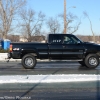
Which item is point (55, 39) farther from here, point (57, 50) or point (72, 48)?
point (72, 48)

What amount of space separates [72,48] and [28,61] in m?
2.58

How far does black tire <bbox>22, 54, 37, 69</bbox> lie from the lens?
14352 millimetres

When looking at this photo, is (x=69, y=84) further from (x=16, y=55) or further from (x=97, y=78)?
(x=16, y=55)

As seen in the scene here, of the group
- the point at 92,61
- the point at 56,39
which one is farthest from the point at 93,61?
the point at 56,39

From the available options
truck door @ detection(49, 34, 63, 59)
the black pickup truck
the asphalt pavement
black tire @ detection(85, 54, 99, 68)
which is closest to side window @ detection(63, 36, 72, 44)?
the black pickup truck

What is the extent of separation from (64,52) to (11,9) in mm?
20110

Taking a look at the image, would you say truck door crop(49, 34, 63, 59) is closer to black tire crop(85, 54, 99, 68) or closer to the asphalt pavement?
black tire crop(85, 54, 99, 68)

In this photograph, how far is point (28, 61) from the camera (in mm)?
14414

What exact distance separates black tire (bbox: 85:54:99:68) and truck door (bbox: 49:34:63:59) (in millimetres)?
1591

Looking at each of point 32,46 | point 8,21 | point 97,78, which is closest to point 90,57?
point 32,46

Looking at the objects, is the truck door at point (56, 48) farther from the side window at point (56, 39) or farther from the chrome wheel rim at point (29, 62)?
the chrome wheel rim at point (29, 62)

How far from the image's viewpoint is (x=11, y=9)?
32844mm

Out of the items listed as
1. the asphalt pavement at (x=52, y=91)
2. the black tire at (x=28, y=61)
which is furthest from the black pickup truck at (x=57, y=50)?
the asphalt pavement at (x=52, y=91)

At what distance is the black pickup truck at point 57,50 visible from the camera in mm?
14180
